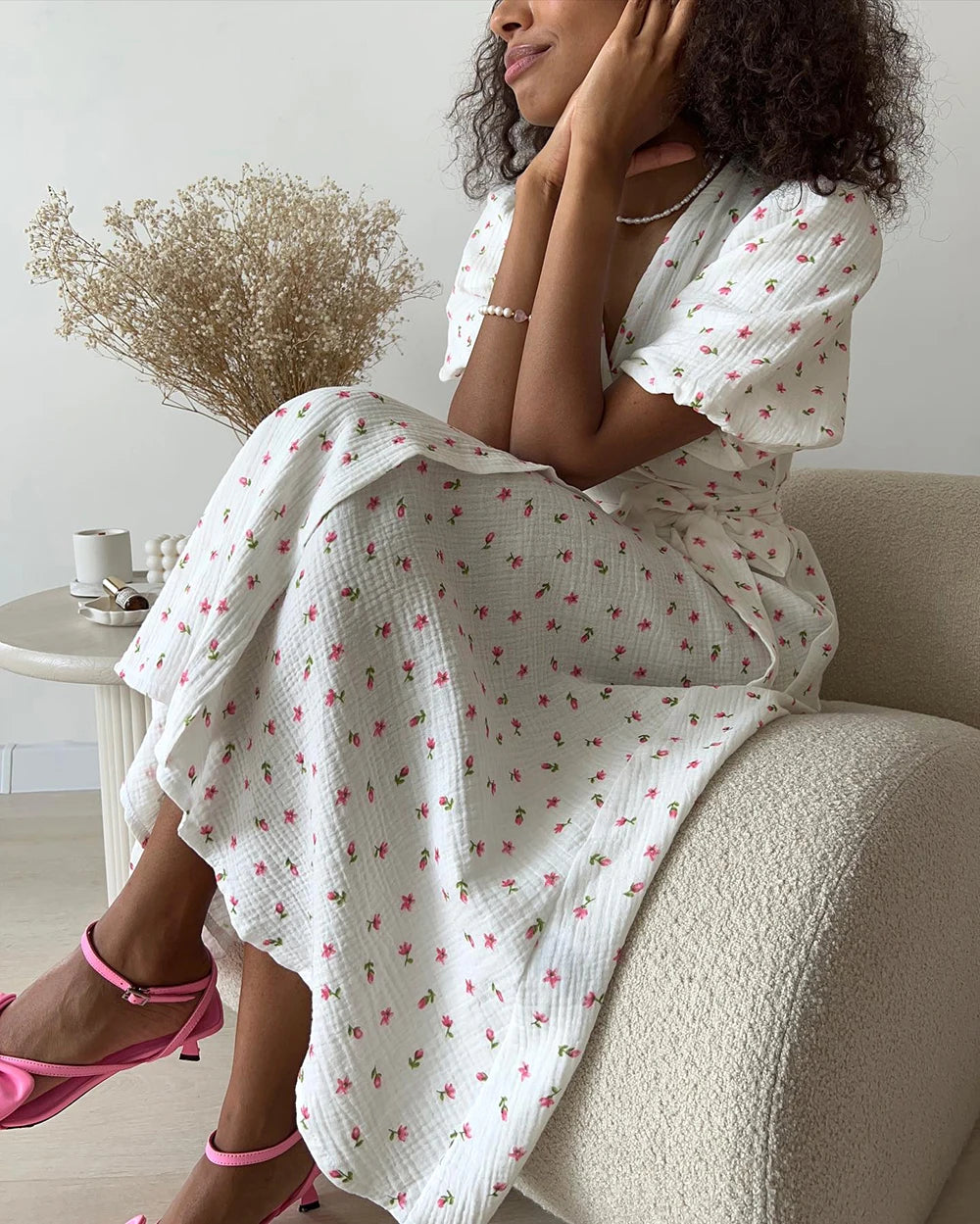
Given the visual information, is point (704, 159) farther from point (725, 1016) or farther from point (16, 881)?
point (16, 881)

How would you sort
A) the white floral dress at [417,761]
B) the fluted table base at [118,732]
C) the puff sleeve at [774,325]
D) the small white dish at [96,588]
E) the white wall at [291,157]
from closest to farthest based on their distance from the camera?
the white floral dress at [417,761]
the puff sleeve at [774,325]
the fluted table base at [118,732]
the small white dish at [96,588]
the white wall at [291,157]

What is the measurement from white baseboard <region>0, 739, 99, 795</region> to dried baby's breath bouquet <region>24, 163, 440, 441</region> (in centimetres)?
87

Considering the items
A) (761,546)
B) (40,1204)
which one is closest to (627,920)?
(761,546)

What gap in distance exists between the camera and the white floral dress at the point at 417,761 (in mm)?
745

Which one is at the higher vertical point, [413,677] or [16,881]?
[413,677]

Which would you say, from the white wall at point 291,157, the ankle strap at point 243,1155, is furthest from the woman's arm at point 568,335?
the white wall at point 291,157

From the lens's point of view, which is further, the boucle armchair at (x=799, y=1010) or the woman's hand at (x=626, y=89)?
the woman's hand at (x=626, y=89)

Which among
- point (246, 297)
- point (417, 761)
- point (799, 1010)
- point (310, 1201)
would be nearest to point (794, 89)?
point (246, 297)

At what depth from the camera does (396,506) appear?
78 cm

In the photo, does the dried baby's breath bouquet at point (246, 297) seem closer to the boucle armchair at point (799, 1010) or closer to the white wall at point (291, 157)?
the white wall at point (291, 157)

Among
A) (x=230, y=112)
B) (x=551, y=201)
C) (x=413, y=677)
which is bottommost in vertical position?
(x=413, y=677)

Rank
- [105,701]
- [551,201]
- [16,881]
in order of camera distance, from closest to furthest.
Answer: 1. [551,201]
2. [105,701]
3. [16,881]

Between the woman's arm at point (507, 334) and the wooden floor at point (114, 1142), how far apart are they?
686 mm

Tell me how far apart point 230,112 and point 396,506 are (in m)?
1.28
